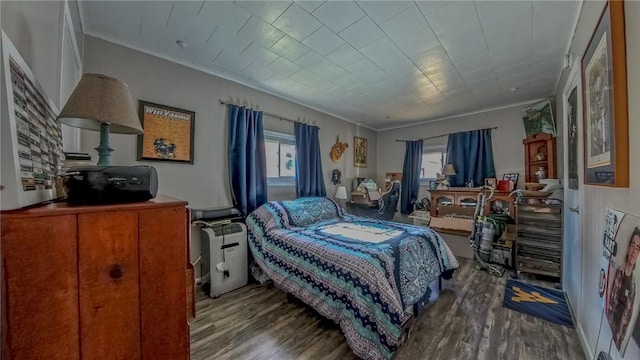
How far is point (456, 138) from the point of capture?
172 inches

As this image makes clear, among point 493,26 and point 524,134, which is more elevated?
point 493,26

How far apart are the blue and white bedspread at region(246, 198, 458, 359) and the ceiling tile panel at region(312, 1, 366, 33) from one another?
6.04 feet

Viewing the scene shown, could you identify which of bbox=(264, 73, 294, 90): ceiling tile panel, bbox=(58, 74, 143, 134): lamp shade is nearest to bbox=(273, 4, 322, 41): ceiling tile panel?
bbox=(264, 73, 294, 90): ceiling tile panel

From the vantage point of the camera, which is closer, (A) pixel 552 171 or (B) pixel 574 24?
(B) pixel 574 24

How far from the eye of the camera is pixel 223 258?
8.18 feet

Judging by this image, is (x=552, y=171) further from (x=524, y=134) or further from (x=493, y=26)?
(x=493, y=26)

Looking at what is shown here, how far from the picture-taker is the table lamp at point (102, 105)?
3.07ft

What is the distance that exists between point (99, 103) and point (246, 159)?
2.04 metres

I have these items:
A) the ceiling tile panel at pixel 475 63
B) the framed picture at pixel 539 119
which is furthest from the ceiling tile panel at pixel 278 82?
the framed picture at pixel 539 119

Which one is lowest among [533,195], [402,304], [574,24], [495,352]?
[495,352]

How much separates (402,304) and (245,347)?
1.18m

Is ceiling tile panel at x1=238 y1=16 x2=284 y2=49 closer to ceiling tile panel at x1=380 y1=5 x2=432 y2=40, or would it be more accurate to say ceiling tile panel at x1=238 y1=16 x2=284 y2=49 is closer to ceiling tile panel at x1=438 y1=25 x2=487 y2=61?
ceiling tile panel at x1=380 y1=5 x2=432 y2=40

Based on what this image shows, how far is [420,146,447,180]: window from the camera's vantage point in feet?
15.3

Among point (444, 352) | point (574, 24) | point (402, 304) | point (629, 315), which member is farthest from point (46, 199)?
point (574, 24)
